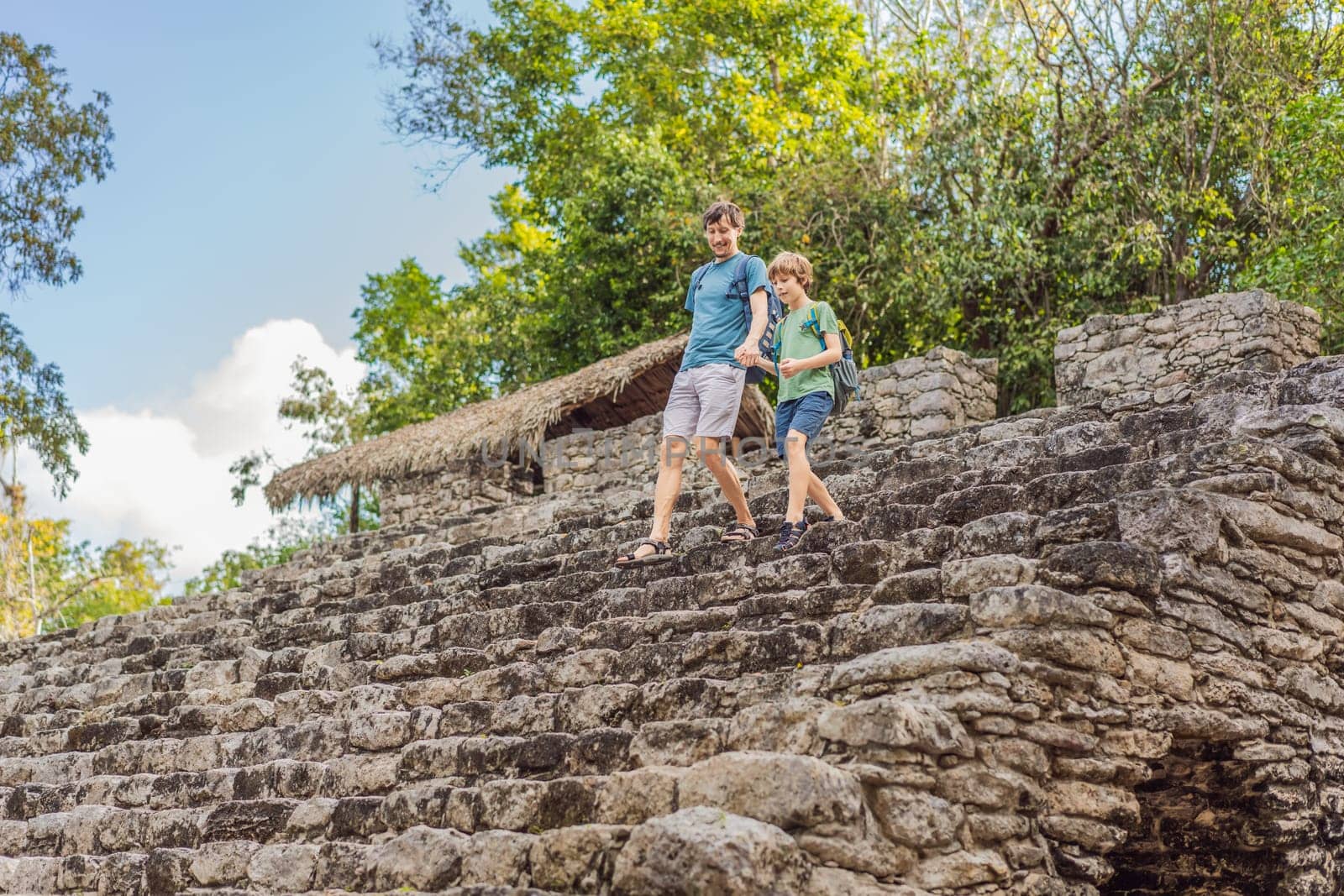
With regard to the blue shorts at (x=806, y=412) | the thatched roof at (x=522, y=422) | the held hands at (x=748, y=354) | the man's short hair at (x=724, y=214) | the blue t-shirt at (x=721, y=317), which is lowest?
the blue shorts at (x=806, y=412)

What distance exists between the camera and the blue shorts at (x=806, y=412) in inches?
250

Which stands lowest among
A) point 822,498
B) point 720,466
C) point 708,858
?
point 708,858

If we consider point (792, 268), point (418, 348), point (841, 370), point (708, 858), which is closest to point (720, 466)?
point (841, 370)

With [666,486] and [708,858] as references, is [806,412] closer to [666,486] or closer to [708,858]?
[666,486]

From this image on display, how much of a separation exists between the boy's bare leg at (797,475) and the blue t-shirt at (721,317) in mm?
485

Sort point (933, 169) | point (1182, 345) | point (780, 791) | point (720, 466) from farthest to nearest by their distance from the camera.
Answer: point (933, 169) → point (1182, 345) → point (720, 466) → point (780, 791)

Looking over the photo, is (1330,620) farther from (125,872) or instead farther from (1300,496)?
(125,872)

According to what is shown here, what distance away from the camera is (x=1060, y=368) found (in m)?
9.86

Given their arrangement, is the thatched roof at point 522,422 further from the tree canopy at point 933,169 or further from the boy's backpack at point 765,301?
the boy's backpack at point 765,301

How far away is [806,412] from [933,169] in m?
10.6

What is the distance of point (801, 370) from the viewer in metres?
6.37

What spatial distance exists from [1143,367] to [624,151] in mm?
9235

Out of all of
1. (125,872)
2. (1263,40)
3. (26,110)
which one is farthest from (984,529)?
(26,110)

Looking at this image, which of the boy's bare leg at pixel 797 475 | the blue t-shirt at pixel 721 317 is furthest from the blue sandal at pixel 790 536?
the blue t-shirt at pixel 721 317
